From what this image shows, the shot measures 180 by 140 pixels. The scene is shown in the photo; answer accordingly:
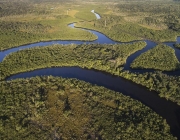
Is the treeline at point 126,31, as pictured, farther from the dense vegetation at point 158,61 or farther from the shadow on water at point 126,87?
the shadow on water at point 126,87

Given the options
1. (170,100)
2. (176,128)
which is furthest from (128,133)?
(170,100)

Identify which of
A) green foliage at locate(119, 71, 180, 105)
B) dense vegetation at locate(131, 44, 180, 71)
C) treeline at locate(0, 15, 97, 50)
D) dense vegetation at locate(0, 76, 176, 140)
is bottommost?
dense vegetation at locate(0, 76, 176, 140)

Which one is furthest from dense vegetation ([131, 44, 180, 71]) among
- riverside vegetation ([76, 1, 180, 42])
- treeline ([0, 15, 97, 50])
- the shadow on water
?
treeline ([0, 15, 97, 50])

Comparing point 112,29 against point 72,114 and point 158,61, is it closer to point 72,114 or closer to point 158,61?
point 158,61

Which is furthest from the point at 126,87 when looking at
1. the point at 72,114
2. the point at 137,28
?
the point at 137,28

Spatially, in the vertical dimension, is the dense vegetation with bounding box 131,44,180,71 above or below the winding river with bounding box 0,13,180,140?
above

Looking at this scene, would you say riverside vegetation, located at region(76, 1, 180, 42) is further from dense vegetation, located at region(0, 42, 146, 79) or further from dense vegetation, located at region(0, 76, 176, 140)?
dense vegetation, located at region(0, 76, 176, 140)

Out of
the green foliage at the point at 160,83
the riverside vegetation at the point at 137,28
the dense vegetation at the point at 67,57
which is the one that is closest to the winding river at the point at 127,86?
the green foliage at the point at 160,83
